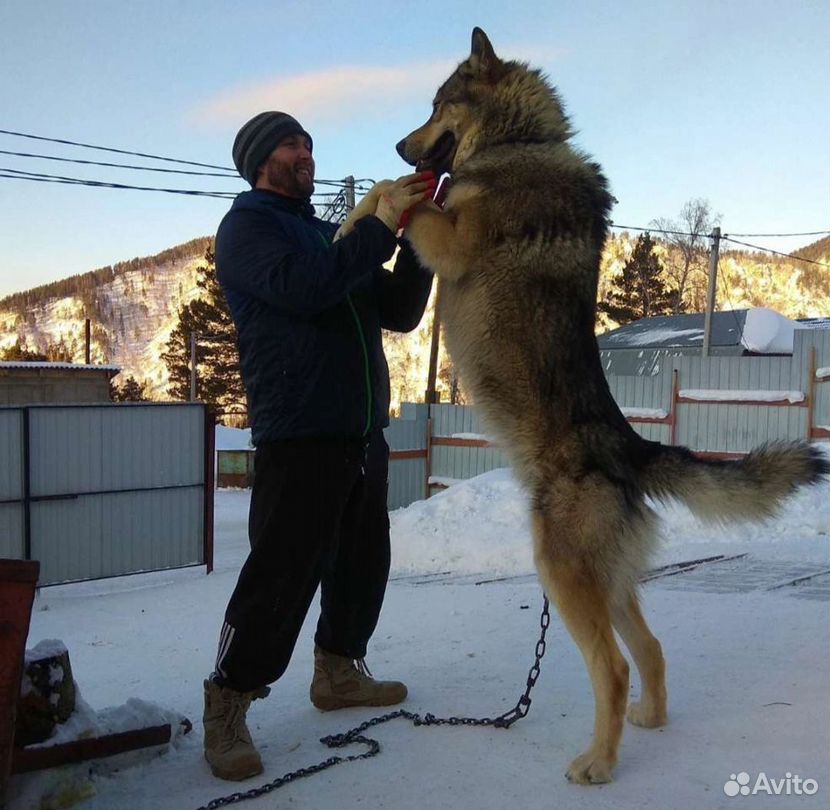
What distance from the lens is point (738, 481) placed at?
3068 millimetres

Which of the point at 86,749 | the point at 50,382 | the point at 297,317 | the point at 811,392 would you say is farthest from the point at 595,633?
the point at 50,382

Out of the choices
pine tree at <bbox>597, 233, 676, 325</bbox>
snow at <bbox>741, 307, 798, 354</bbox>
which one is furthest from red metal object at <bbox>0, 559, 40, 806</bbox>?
pine tree at <bbox>597, 233, 676, 325</bbox>

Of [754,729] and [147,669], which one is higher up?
[754,729]

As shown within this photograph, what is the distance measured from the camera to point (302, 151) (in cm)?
347

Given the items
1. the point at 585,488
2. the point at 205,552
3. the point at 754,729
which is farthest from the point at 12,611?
the point at 205,552

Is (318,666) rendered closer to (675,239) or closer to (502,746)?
(502,746)

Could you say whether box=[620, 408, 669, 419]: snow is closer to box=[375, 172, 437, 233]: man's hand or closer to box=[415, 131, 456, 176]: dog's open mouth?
box=[415, 131, 456, 176]: dog's open mouth

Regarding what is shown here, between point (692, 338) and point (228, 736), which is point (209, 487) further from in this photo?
point (692, 338)

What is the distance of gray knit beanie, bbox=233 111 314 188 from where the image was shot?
11.2ft

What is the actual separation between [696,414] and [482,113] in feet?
46.2

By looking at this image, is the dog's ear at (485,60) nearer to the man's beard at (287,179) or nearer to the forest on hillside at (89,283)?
the man's beard at (287,179)

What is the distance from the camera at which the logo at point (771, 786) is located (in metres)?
2.59

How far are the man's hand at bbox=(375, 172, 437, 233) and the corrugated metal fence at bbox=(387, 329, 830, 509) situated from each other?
11433 millimetres

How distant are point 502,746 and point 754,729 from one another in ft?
3.27
